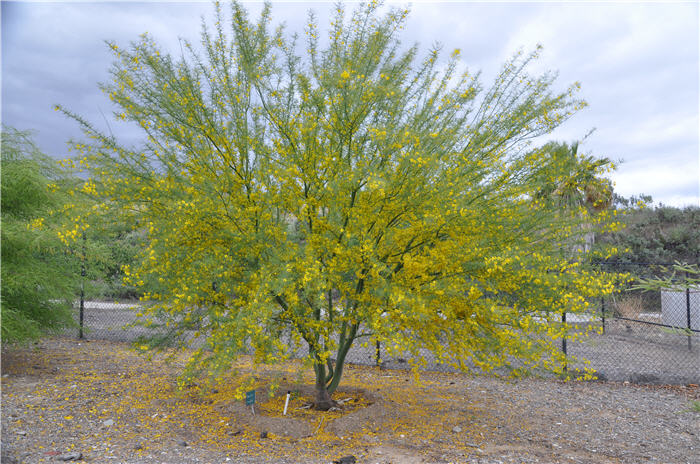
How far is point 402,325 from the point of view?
4.64m

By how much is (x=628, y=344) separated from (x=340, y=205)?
9195 mm

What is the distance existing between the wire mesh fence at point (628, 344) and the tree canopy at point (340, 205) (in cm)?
129

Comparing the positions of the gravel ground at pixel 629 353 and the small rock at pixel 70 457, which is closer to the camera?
the small rock at pixel 70 457

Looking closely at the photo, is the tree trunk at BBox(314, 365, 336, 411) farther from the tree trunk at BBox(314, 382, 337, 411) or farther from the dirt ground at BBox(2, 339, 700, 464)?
the dirt ground at BBox(2, 339, 700, 464)

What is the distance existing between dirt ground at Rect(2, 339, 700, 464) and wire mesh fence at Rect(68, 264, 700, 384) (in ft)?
2.06

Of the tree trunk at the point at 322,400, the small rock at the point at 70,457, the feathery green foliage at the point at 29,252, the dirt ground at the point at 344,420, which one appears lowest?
the small rock at the point at 70,457

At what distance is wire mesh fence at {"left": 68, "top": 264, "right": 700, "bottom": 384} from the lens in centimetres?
779

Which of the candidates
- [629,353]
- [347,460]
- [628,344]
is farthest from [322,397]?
[628,344]

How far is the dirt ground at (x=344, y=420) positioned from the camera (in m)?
4.50

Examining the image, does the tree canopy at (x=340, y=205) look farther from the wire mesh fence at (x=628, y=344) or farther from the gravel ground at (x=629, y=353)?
the gravel ground at (x=629, y=353)

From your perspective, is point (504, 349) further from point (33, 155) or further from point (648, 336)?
point (648, 336)

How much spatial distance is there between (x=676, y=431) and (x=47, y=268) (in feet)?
27.1

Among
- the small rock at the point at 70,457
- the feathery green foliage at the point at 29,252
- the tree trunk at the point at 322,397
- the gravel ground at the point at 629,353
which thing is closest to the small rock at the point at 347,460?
the tree trunk at the point at 322,397

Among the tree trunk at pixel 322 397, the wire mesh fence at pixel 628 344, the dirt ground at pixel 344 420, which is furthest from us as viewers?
the wire mesh fence at pixel 628 344
